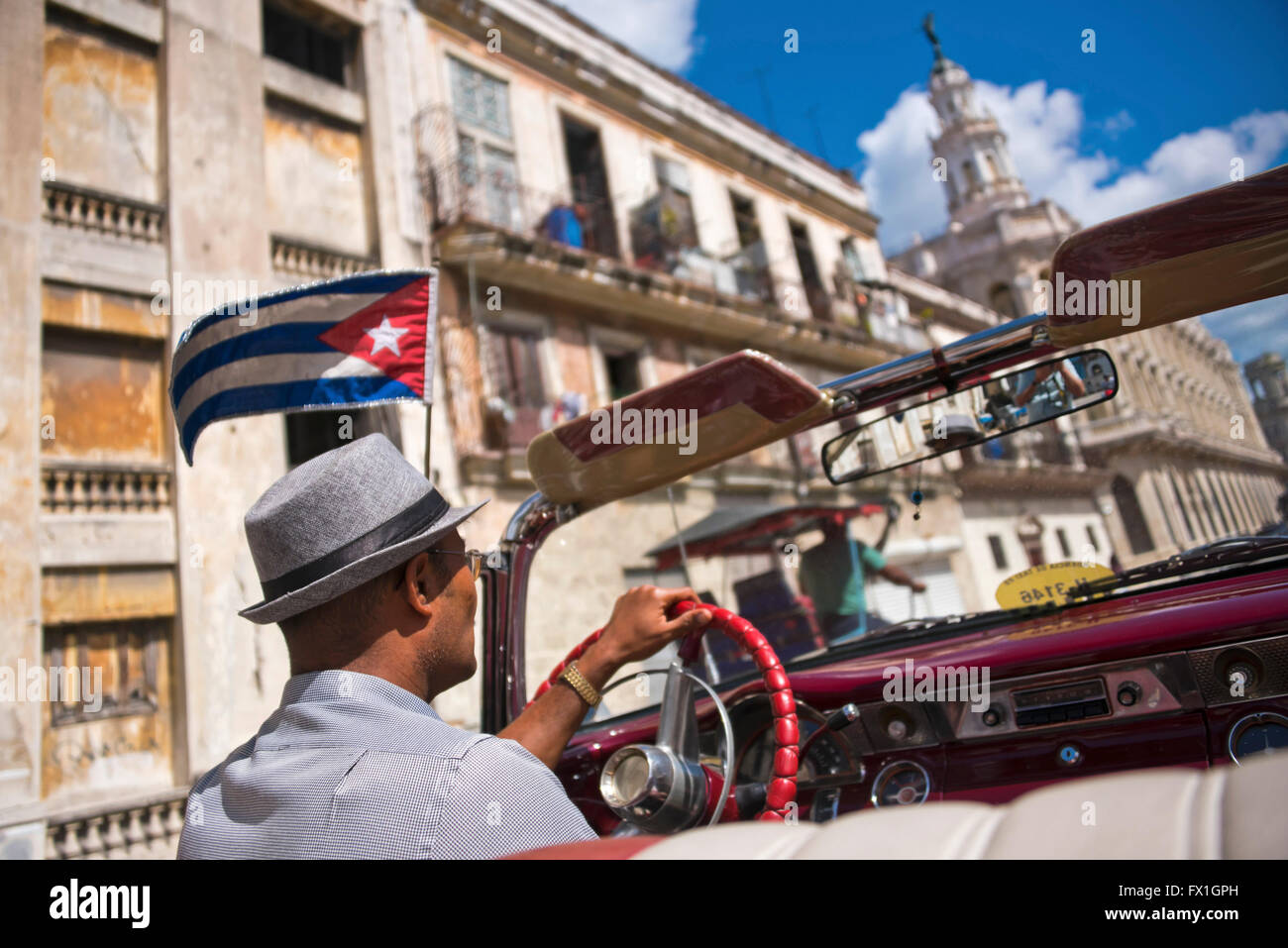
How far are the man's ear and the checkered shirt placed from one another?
0.21m

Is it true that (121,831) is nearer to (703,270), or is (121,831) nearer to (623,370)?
(623,370)

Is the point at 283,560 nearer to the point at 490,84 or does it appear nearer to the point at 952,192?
the point at 490,84

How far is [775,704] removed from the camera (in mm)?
1929

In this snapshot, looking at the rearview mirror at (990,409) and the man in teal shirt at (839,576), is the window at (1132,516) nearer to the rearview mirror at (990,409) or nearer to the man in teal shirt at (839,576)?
the rearview mirror at (990,409)

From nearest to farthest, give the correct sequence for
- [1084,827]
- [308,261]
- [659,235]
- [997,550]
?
[1084,827], [997,550], [308,261], [659,235]

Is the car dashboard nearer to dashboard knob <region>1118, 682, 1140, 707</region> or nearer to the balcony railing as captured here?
dashboard knob <region>1118, 682, 1140, 707</region>

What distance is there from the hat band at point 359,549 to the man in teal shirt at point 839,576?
A: 2.24 metres

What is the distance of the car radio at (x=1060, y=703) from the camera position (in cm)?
198

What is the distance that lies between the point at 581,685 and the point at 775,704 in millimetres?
465

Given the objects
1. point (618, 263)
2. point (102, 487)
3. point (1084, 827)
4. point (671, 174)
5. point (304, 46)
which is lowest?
point (1084, 827)

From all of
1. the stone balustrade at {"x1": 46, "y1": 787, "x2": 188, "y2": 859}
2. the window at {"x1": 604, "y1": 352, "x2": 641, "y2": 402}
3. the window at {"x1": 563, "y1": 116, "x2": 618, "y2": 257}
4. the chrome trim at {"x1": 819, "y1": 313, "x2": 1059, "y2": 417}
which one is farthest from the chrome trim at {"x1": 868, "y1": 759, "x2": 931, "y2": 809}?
the window at {"x1": 563, "y1": 116, "x2": 618, "y2": 257}

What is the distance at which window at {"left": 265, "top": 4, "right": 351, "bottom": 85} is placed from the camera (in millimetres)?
12562

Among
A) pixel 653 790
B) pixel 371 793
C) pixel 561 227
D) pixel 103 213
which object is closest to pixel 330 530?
pixel 371 793
